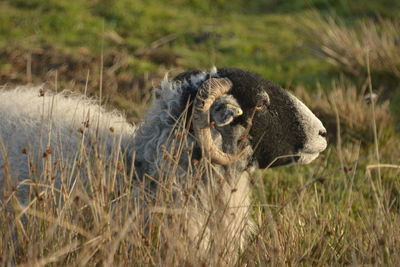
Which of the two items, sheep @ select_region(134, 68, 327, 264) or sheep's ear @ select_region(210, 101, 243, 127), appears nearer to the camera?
sheep's ear @ select_region(210, 101, 243, 127)

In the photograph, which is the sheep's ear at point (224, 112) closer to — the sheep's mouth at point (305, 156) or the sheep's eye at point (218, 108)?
the sheep's eye at point (218, 108)

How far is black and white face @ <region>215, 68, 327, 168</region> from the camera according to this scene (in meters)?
3.54

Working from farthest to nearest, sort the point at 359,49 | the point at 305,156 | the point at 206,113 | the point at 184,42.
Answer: the point at 184,42
the point at 359,49
the point at 305,156
the point at 206,113

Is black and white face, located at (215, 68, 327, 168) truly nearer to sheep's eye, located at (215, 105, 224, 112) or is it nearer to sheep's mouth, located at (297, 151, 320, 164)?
sheep's mouth, located at (297, 151, 320, 164)

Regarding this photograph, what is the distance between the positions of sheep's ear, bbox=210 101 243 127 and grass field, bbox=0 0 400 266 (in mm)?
365

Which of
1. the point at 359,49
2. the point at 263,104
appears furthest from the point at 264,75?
the point at 263,104

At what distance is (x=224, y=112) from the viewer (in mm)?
3420

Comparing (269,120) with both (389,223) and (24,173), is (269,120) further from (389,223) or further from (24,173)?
(24,173)

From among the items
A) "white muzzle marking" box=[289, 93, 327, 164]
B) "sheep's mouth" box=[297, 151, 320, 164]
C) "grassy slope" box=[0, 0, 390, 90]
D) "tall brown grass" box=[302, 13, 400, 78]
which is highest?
"white muzzle marking" box=[289, 93, 327, 164]

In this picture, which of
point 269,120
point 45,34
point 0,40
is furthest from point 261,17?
point 269,120

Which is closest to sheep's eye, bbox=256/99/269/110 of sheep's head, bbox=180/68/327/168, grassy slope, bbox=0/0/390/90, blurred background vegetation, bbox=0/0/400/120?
sheep's head, bbox=180/68/327/168

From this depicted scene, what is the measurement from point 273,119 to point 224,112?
35 centimetres

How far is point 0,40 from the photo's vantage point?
34.3 ft

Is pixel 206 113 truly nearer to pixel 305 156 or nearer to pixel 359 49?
pixel 305 156
